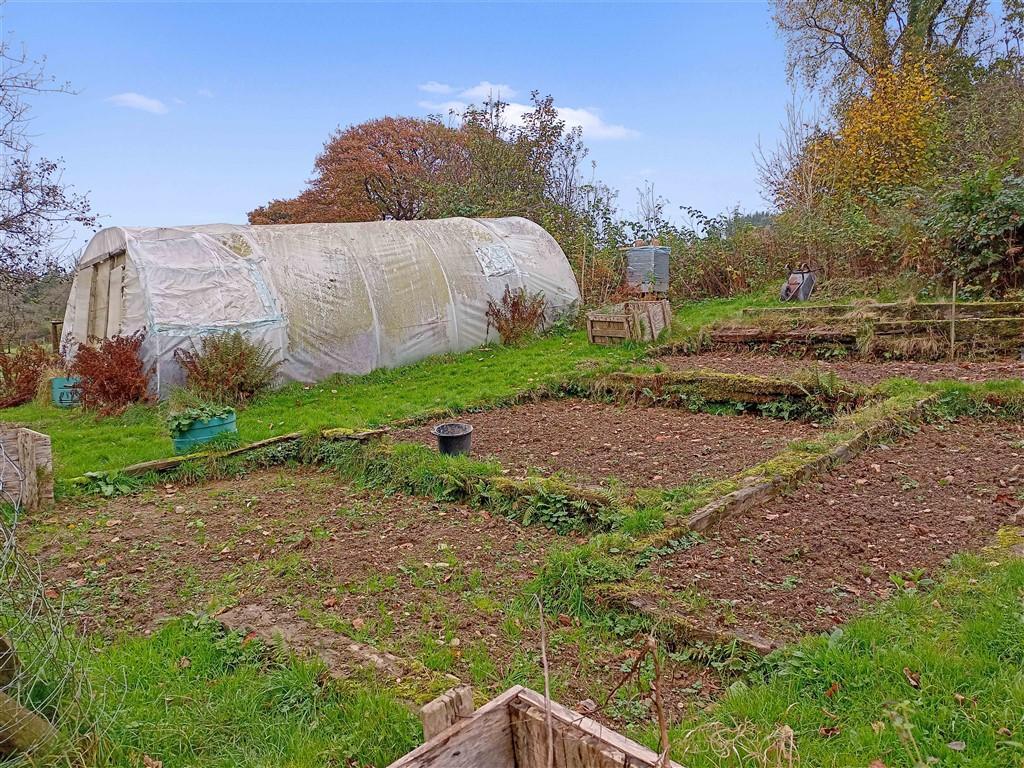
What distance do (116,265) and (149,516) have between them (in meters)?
6.94

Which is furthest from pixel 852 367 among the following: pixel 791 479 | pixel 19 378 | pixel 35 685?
pixel 19 378

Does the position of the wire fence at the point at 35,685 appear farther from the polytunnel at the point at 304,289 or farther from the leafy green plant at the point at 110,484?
the polytunnel at the point at 304,289

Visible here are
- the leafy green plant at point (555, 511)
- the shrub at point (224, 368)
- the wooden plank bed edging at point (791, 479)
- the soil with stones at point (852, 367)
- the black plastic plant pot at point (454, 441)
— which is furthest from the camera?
the shrub at point (224, 368)

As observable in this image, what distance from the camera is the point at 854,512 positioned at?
14.2 ft

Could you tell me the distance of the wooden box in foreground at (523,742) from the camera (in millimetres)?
1538

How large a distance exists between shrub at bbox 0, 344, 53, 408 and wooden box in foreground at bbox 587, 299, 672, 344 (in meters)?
9.26

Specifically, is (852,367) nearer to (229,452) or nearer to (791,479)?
(791,479)

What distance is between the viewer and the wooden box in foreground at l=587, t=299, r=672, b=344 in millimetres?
10766

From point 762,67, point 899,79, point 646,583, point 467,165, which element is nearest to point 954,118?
point 899,79

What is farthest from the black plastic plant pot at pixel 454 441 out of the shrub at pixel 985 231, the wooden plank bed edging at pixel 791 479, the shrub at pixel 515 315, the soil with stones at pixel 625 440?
the shrub at pixel 985 231

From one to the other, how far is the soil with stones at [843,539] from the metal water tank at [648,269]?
361 inches

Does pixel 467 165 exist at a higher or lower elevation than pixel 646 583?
higher

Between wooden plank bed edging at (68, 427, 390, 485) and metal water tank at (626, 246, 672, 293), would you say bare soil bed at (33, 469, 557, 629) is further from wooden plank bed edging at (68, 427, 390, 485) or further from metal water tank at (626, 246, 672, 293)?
metal water tank at (626, 246, 672, 293)

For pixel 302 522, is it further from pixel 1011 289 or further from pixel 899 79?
pixel 899 79
